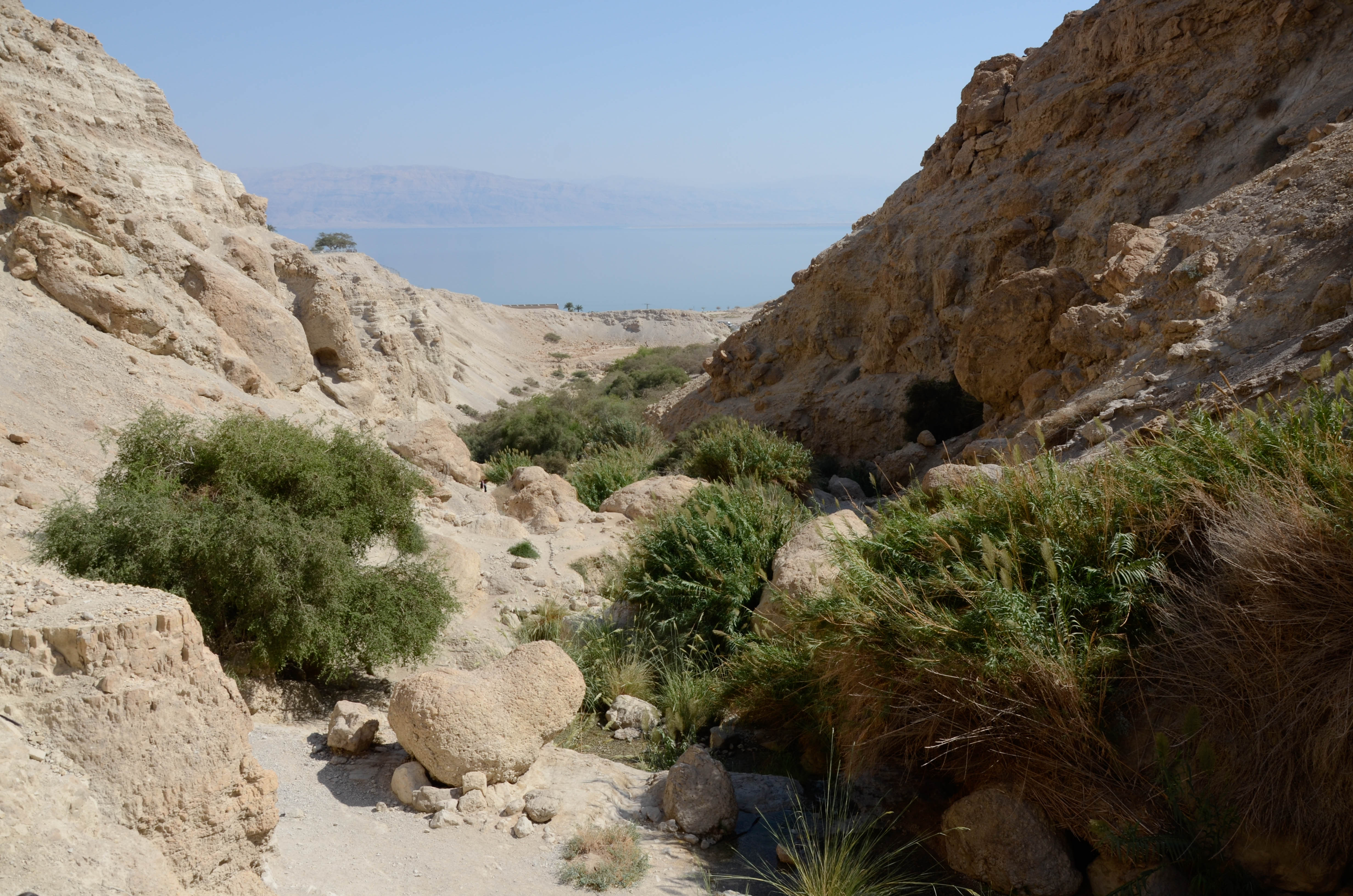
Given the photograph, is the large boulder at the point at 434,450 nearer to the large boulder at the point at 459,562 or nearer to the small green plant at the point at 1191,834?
the large boulder at the point at 459,562

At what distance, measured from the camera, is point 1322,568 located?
154 inches

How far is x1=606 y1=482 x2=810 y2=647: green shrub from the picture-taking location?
7.89m

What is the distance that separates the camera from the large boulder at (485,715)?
532cm

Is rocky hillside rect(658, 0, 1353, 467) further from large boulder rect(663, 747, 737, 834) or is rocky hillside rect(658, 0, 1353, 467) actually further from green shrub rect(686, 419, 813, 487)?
large boulder rect(663, 747, 737, 834)

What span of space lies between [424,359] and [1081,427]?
2298cm

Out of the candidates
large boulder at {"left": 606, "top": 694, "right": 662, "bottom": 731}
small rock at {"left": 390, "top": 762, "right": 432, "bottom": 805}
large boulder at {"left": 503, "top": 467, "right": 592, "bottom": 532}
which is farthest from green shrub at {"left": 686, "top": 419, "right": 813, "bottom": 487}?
small rock at {"left": 390, "top": 762, "right": 432, "bottom": 805}

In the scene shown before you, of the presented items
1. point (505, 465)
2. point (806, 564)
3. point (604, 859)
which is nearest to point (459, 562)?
point (806, 564)

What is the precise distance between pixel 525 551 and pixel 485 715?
17.8ft

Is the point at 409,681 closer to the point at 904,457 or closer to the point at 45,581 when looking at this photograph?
the point at 45,581

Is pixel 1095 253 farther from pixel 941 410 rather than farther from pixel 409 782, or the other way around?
pixel 409 782

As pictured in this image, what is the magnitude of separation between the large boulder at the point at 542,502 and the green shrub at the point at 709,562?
3.55 meters

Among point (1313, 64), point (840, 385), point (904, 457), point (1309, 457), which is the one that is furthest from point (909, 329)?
point (1309, 457)

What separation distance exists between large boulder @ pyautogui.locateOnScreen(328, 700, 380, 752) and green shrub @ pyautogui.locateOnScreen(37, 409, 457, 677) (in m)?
0.75

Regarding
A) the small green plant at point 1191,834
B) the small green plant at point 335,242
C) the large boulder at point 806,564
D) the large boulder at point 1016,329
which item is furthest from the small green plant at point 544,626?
the small green plant at point 335,242
